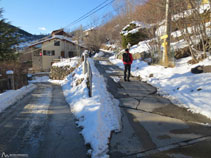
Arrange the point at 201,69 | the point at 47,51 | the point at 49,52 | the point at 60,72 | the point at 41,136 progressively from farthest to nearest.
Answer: the point at 49,52
the point at 47,51
the point at 60,72
the point at 201,69
the point at 41,136

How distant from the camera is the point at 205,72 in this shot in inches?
256

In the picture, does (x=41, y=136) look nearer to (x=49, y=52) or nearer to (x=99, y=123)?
(x=99, y=123)

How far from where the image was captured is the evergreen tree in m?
13.9

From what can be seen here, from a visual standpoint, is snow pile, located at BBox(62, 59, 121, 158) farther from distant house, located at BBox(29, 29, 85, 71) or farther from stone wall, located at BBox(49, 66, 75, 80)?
distant house, located at BBox(29, 29, 85, 71)

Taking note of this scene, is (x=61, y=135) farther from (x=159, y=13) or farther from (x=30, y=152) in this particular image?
(x=159, y=13)

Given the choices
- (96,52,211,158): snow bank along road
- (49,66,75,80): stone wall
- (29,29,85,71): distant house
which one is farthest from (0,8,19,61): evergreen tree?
(29,29,85,71): distant house

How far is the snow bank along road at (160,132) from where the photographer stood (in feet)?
8.91

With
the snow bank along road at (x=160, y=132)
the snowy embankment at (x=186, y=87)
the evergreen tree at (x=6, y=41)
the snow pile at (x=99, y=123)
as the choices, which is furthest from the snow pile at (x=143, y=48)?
the evergreen tree at (x=6, y=41)

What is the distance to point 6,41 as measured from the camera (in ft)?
46.7

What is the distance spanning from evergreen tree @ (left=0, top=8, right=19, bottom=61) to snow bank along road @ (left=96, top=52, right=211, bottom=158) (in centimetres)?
1346

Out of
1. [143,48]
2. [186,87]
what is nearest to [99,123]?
[186,87]

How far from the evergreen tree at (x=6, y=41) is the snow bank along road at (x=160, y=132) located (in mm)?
13460

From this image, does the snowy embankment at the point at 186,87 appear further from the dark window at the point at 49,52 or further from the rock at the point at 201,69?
the dark window at the point at 49,52

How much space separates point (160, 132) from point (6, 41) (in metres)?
15.8
